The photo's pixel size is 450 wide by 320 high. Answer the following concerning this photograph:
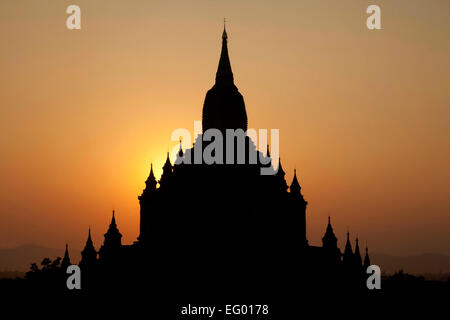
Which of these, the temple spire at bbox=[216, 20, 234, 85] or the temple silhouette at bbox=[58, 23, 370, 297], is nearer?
the temple silhouette at bbox=[58, 23, 370, 297]

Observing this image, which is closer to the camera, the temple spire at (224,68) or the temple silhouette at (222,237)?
the temple silhouette at (222,237)

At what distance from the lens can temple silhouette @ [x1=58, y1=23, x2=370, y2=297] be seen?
89.8 meters

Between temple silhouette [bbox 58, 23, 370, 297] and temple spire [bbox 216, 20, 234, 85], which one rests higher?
temple spire [bbox 216, 20, 234, 85]

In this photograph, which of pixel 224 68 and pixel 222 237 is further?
pixel 224 68

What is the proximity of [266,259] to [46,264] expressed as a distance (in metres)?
49.5

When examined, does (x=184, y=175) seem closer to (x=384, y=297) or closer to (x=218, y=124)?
(x=218, y=124)

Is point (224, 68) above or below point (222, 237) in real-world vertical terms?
above

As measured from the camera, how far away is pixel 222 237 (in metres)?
93.4

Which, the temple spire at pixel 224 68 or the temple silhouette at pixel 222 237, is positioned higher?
the temple spire at pixel 224 68

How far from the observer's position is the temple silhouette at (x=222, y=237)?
89.8m
